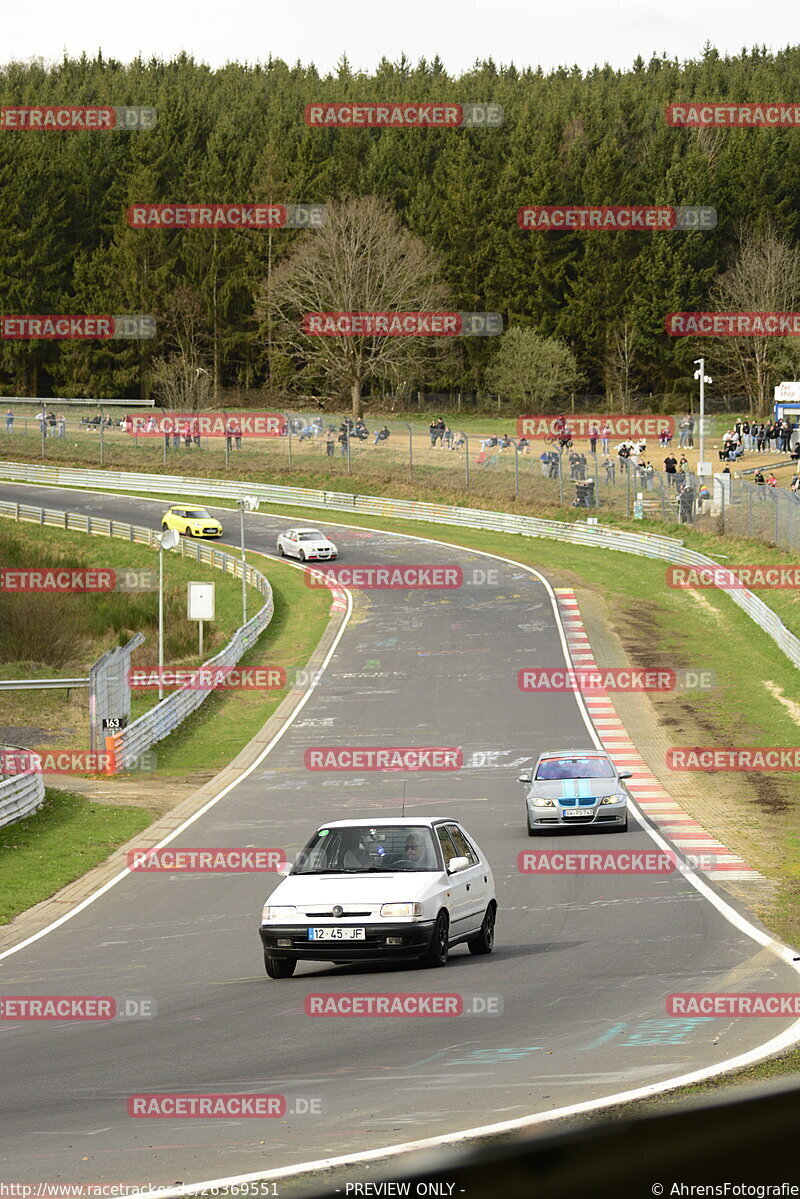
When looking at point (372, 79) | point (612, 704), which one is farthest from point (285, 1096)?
point (372, 79)

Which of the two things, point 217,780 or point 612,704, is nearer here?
point 217,780

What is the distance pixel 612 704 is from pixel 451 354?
80.0m

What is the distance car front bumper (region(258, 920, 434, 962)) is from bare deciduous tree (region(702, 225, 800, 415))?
10184 centimetres

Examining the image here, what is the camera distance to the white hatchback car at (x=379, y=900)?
1279 centimetres

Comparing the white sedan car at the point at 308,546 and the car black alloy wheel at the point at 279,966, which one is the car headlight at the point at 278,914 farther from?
the white sedan car at the point at 308,546

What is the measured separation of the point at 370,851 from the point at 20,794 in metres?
14.3

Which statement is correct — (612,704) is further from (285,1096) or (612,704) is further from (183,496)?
(183,496)

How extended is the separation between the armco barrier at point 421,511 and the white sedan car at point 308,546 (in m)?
9.08

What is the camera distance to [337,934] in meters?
12.8

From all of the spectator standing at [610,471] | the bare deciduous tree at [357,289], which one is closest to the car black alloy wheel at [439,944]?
the spectator standing at [610,471]

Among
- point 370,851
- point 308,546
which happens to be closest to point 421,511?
point 308,546

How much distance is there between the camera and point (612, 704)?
3922 centimetres

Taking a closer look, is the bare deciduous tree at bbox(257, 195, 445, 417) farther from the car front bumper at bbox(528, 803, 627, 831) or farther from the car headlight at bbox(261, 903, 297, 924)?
the car headlight at bbox(261, 903, 297, 924)

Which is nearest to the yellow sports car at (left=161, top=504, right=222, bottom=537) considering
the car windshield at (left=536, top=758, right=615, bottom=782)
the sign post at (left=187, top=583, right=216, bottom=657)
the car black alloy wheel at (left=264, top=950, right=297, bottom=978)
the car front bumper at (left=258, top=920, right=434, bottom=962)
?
the sign post at (left=187, top=583, right=216, bottom=657)
